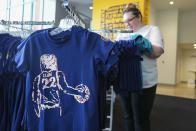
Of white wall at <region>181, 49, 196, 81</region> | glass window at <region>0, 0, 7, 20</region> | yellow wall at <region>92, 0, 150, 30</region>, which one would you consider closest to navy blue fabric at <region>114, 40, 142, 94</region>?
yellow wall at <region>92, 0, 150, 30</region>

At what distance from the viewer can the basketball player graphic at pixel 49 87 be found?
28.8 inches

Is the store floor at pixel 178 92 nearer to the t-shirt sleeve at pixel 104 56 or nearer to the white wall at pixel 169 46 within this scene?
the white wall at pixel 169 46

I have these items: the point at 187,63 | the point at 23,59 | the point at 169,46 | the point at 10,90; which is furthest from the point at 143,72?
the point at 187,63

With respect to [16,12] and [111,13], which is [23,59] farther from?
[16,12]

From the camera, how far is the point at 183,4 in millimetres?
6465

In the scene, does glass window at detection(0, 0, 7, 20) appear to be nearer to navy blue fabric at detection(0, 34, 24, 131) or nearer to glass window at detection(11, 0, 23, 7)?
glass window at detection(11, 0, 23, 7)

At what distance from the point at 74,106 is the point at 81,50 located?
0.29 m

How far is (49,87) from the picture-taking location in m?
0.75

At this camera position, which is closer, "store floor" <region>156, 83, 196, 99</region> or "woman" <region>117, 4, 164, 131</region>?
"woman" <region>117, 4, 164, 131</region>

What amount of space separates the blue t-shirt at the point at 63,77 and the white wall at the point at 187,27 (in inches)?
320

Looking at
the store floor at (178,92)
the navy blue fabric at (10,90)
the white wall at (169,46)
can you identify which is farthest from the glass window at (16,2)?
the white wall at (169,46)

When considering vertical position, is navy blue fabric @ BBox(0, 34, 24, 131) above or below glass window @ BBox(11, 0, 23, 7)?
below

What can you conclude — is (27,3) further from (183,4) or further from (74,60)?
(183,4)

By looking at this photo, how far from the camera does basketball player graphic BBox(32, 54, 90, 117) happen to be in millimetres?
731
